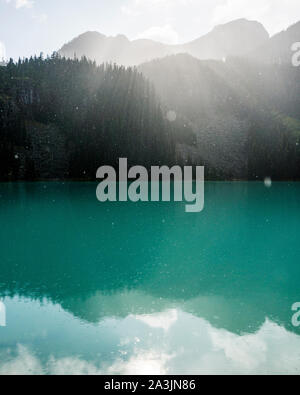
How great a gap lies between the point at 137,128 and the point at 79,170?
1343 inches

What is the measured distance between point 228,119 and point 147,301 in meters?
169

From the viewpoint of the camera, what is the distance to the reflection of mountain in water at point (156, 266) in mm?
13250

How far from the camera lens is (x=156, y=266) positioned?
61.7 ft

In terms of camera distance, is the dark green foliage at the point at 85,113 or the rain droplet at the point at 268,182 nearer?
the rain droplet at the point at 268,182

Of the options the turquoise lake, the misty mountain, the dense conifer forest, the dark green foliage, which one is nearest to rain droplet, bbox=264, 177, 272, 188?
the dense conifer forest

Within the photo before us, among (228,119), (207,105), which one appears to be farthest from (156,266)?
(207,105)

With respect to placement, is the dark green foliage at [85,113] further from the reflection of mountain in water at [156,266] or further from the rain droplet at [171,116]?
the reflection of mountain in water at [156,266]

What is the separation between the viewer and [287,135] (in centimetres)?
15625

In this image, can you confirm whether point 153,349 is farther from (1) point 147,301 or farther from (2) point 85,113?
(2) point 85,113

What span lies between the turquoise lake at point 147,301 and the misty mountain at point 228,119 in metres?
115

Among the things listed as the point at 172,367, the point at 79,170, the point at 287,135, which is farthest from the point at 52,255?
the point at 287,135

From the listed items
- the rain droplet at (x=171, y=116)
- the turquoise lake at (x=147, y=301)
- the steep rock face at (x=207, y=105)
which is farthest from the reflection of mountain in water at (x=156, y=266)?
the rain droplet at (x=171, y=116)

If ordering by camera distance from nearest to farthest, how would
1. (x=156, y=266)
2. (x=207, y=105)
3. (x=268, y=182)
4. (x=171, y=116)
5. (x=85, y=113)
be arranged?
1. (x=156, y=266)
2. (x=268, y=182)
3. (x=85, y=113)
4. (x=171, y=116)
5. (x=207, y=105)

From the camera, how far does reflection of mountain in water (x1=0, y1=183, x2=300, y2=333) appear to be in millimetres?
13250
